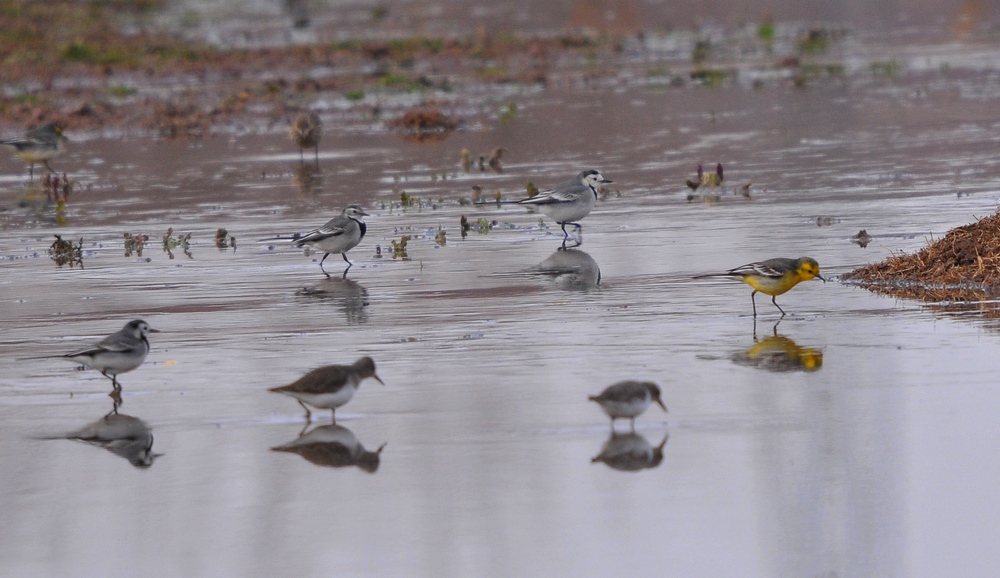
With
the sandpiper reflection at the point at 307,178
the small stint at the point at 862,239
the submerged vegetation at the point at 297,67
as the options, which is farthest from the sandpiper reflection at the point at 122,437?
the submerged vegetation at the point at 297,67

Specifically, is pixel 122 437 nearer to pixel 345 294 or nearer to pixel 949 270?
pixel 345 294

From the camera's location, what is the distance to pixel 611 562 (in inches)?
252

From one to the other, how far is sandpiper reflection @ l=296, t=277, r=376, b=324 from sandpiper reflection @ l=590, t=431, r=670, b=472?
4.01 m

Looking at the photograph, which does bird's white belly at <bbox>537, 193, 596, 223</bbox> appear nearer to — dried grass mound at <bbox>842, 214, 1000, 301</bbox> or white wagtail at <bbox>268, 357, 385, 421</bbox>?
dried grass mound at <bbox>842, 214, 1000, 301</bbox>

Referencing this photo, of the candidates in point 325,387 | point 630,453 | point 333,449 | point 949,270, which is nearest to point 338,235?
point 949,270

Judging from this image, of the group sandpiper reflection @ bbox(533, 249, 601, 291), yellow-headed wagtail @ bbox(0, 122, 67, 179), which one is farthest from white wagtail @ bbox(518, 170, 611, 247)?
yellow-headed wagtail @ bbox(0, 122, 67, 179)

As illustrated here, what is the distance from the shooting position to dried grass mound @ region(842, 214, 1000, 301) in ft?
37.8

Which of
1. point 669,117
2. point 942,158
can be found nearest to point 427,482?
point 942,158

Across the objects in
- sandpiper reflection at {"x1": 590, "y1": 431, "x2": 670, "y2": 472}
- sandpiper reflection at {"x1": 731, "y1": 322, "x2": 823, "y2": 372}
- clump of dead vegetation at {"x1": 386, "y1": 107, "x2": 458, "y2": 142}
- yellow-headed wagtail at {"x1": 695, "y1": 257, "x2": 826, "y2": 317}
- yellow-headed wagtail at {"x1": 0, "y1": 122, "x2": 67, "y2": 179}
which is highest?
clump of dead vegetation at {"x1": 386, "y1": 107, "x2": 458, "y2": 142}

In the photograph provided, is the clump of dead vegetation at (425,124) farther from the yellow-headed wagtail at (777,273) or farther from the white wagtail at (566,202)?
the yellow-headed wagtail at (777,273)

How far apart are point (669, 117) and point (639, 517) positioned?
23444 mm

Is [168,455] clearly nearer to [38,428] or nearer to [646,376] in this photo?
[38,428]

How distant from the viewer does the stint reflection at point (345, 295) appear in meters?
12.0

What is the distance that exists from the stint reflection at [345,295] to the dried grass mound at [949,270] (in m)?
4.15
